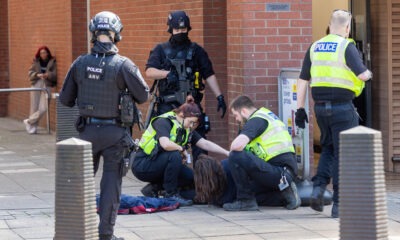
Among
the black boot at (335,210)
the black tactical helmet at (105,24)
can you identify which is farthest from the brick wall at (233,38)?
the black tactical helmet at (105,24)

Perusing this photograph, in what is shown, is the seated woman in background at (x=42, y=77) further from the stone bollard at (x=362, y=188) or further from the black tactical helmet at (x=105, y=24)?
the stone bollard at (x=362, y=188)

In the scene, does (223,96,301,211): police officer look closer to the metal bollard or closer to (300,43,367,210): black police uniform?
(300,43,367,210): black police uniform

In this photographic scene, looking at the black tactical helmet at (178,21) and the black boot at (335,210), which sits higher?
the black tactical helmet at (178,21)

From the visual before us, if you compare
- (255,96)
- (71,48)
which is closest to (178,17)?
(255,96)

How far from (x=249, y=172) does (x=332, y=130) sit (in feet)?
2.92

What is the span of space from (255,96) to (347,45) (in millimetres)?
1923

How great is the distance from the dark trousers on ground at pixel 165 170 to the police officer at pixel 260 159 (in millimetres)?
654

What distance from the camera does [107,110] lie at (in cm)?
802

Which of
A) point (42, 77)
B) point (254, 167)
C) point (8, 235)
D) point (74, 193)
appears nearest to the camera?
point (74, 193)

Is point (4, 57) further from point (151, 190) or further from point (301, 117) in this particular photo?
point (301, 117)

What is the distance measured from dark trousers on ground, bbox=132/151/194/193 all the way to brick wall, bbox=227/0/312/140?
3.86 ft

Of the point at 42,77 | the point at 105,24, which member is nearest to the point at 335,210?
the point at 105,24

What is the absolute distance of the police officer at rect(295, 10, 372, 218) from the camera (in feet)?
30.3

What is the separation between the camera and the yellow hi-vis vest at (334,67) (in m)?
9.25
